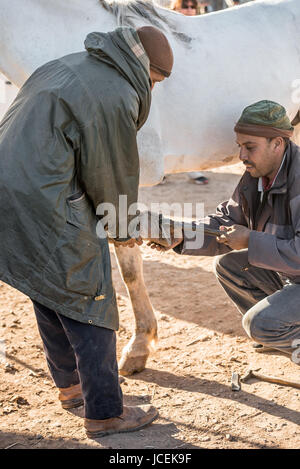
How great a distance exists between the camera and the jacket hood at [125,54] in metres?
2.11

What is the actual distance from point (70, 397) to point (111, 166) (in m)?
1.20

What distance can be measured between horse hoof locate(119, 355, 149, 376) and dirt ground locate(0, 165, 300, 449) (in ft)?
0.13

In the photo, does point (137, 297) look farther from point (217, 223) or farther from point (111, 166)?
point (111, 166)

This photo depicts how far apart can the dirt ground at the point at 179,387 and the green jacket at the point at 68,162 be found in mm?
685

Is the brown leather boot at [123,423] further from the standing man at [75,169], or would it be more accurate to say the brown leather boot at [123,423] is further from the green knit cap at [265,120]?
the green knit cap at [265,120]

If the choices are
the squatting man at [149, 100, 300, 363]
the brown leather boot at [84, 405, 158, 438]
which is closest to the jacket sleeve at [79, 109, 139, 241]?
the squatting man at [149, 100, 300, 363]

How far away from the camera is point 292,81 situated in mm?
3459

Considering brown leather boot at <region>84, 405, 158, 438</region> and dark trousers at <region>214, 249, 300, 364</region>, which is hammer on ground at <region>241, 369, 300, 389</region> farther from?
brown leather boot at <region>84, 405, 158, 438</region>

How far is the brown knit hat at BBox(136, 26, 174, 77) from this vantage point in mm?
2260

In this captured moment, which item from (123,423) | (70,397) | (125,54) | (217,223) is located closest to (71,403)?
(70,397)

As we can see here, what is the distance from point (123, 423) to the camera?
98.5 inches
